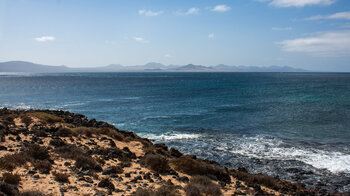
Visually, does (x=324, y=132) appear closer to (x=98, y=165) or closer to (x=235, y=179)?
(x=235, y=179)

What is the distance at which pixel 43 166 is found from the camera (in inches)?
459

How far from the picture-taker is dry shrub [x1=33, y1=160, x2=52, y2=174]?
37.1 ft

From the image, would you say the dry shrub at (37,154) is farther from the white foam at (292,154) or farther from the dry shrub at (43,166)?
the white foam at (292,154)

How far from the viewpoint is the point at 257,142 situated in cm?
2564

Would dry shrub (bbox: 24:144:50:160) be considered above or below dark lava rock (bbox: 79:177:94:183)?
above

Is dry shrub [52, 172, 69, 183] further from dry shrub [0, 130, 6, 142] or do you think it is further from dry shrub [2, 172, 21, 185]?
dry shrub [0, 130, 6, 142]

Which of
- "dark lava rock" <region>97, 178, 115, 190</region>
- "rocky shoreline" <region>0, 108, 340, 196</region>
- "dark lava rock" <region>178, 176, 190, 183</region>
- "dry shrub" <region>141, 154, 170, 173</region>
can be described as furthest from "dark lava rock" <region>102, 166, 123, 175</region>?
"dark lava rock" <region>178, 176, 190, 183</region>

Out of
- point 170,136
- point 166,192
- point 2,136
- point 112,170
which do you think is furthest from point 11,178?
point 170,136

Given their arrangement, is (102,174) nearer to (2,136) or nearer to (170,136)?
(2,136)

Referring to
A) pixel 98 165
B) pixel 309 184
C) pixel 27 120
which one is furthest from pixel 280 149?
pixel 27 120

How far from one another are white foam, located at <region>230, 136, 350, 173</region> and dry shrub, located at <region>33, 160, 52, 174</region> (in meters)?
16.0

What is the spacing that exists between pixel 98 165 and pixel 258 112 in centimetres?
3551

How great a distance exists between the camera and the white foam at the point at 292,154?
1923cm

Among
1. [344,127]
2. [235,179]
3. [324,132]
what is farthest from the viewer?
[344,127]
